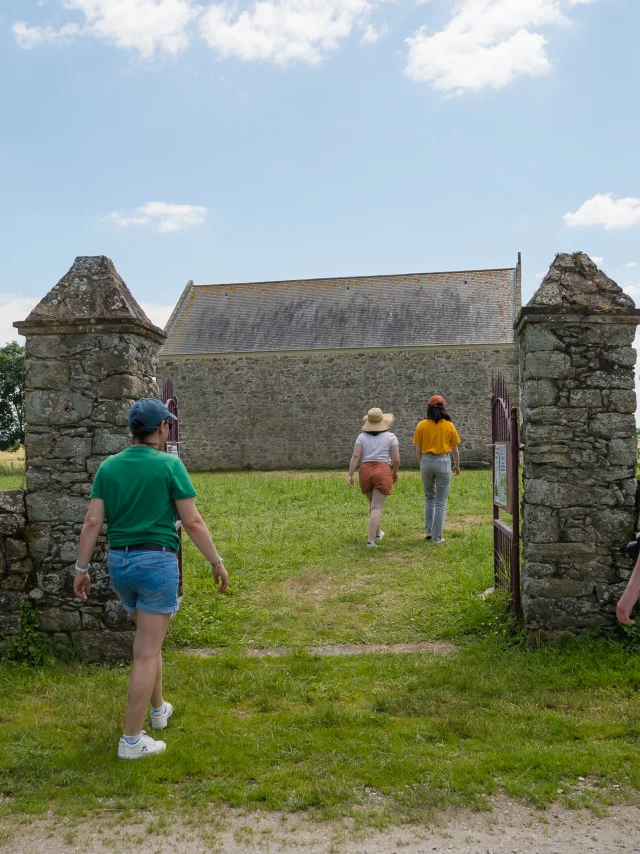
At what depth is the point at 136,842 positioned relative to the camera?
2.85 m

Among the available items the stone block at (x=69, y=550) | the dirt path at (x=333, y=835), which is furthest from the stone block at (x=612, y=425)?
the stone block at (x=69, y=550)

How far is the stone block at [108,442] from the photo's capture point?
199 inches

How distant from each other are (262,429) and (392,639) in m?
17.8

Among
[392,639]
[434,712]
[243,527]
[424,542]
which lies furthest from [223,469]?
[434,712]

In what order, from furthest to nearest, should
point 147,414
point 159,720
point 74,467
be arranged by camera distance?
point 74,467 → point 159,720 → point 147,414

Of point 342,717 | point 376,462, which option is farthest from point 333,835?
point 376,462

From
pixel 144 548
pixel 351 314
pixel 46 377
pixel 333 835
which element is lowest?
pixel 333 835

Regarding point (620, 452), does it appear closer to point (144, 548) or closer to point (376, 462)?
point (144, 548)

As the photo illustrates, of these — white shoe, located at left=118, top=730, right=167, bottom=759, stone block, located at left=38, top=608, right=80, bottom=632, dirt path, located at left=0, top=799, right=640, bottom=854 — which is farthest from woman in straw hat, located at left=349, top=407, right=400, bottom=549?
dirt path, located at left=0, top=799, right=640, bottom=854

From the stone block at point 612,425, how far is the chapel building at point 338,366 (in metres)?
16.7

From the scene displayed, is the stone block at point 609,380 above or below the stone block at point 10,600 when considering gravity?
above

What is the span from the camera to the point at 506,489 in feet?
19.0

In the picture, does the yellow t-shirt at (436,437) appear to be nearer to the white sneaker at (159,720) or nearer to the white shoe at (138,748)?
the white sneaker at (159,720)

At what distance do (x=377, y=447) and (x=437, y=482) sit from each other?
862mm
